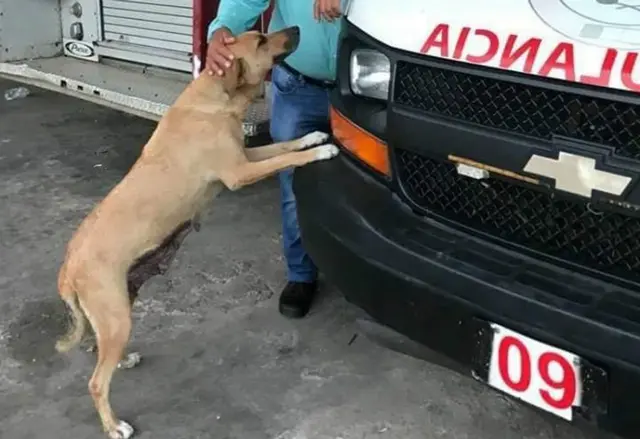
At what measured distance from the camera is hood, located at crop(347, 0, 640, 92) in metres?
2.24

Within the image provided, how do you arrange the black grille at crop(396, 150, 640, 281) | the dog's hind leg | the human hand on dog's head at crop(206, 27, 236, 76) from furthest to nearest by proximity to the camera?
the human hand on dog's head at crop(206, 27, 236, 76) → the dog's hind leg → the black grille at crop(396, 150, 640, 281)

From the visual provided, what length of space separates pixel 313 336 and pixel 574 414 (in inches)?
71.5

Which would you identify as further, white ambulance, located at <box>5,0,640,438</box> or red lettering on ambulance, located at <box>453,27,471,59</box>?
red lettering on ambulance, located at <box>453,27,471,59</box>

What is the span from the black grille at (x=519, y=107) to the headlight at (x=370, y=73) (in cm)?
17

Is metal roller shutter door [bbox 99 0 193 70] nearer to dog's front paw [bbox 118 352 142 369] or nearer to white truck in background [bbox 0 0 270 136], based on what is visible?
white truck in background [bbox 0 0 270 136]

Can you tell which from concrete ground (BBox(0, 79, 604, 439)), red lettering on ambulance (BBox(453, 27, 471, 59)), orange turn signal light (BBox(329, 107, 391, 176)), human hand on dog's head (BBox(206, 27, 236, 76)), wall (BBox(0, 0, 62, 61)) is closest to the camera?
red lettering on ambulance (BBox(453, 27, 471, 59))

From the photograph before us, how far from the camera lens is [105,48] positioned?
6680 mm

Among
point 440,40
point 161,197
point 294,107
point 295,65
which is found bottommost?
point 161,197

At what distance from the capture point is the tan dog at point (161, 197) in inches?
122

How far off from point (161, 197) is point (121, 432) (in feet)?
2.80

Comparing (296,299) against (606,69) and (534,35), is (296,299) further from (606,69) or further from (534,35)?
(606,69)

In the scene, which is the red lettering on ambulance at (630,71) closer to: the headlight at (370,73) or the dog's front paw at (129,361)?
the headlight at (370,73)

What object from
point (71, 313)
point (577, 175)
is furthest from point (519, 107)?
point (71, 313)

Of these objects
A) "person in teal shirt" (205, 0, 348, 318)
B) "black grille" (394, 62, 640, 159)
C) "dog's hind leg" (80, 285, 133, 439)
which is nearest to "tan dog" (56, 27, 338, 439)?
"dog's hind leg" (80, 285, 133, 439)
